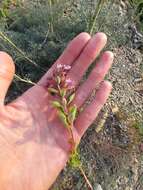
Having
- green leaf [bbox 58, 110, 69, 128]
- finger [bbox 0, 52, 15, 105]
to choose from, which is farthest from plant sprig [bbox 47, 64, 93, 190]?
finger [bbox 0, 52, 15, 105]

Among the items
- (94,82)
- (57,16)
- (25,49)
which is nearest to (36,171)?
(94,82)

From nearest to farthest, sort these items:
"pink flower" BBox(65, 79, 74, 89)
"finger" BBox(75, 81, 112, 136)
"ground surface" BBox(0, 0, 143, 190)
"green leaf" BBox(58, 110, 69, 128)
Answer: "green leaf" BBox(58, 110, 69, 128), "pink flower" BBox(65, 79, 74, 89), "finger" BBox(75, 81, 112, 136), "ground surface" BBox(0, 0, 143, 190)

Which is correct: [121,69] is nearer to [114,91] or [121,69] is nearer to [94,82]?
[114,91]

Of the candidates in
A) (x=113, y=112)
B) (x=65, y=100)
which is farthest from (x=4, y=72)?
(x=113, y=112)

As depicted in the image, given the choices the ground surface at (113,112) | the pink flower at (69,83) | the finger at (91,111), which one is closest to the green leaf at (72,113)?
the pink flower at (69,83)

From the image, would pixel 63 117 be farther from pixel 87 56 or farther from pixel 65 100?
pixel 87 56

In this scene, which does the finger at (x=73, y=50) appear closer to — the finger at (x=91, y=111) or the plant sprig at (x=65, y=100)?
the plant sprig at (x=65, y=100)

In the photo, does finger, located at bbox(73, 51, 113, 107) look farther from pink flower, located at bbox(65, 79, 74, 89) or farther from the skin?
pink flower, located at bbox(65, 79, 74, 89)
